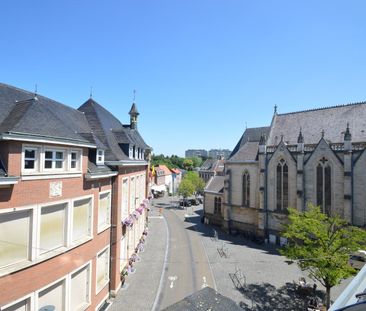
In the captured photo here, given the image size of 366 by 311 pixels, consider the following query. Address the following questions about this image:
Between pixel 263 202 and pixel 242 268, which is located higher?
pixel 263 202

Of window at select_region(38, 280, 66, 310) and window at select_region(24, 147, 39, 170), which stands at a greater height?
window at select_region(24, 147, 39, 170)

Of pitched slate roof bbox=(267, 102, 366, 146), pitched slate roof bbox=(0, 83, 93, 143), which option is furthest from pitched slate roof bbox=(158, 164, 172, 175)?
pitched slate roof bbox=(0, 83, 93, 143)

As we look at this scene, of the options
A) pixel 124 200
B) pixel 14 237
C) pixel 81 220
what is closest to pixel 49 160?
pixel 14 237

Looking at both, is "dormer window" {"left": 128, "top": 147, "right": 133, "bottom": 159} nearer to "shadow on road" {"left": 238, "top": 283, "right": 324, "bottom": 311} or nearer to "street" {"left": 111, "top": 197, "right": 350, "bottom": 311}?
"street" {"left": 111, "top": 197, "right": 350, "bottom": 311}

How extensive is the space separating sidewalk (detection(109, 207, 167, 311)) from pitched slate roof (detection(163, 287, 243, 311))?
52.1 ft

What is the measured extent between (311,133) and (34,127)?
3554 centimetres

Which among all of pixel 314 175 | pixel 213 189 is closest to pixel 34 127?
pixel 314 175

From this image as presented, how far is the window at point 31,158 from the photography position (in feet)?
34.6

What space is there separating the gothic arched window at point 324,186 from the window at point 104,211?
87.6 ft

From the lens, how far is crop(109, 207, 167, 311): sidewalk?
17.5 m

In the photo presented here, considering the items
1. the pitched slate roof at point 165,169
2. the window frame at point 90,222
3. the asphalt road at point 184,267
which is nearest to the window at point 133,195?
the asphalt road at point 184,267

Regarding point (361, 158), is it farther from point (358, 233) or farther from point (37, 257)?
point (37, 257)

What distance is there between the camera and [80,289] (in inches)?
550

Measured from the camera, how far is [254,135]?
45188 millimetres
